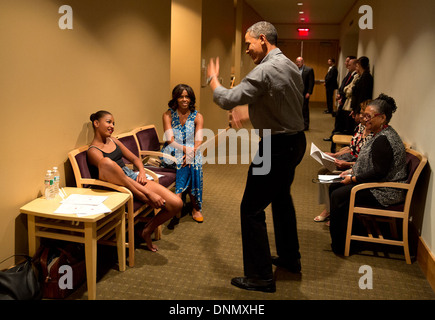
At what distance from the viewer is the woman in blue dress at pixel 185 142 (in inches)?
151

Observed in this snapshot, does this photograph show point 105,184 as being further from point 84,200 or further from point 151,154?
point 151,154

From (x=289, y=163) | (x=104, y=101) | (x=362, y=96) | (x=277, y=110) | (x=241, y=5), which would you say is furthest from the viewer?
(x=241, y=5)

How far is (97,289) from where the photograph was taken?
101 inches

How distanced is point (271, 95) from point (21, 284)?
5.94 feet

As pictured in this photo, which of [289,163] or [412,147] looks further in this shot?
[412,147]

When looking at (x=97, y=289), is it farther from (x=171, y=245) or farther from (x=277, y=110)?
(x=277, y=110)

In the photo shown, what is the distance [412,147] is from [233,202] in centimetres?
197

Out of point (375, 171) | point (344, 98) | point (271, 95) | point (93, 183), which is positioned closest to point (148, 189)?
point (93, 183)

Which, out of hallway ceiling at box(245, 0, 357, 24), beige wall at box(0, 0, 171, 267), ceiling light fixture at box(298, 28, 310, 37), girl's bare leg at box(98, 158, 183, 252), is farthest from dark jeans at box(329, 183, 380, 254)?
ceiling light fixture at box(298, 28, 310, 37)

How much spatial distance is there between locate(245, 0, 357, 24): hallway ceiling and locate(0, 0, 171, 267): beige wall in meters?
7.72

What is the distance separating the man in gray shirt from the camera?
229 cm

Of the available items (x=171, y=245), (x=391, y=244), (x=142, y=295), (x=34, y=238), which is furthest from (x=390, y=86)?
(x=34, y=238)

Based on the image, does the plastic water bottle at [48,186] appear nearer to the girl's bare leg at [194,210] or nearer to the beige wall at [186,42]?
the girl's bare leg at [194,210]

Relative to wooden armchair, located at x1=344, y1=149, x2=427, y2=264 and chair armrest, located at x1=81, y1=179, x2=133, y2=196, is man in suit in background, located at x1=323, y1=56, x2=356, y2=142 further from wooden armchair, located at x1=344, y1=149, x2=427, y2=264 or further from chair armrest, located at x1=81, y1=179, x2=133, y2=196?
chair armrest, located at x1=81, y1=179, x2=133, y2=196
